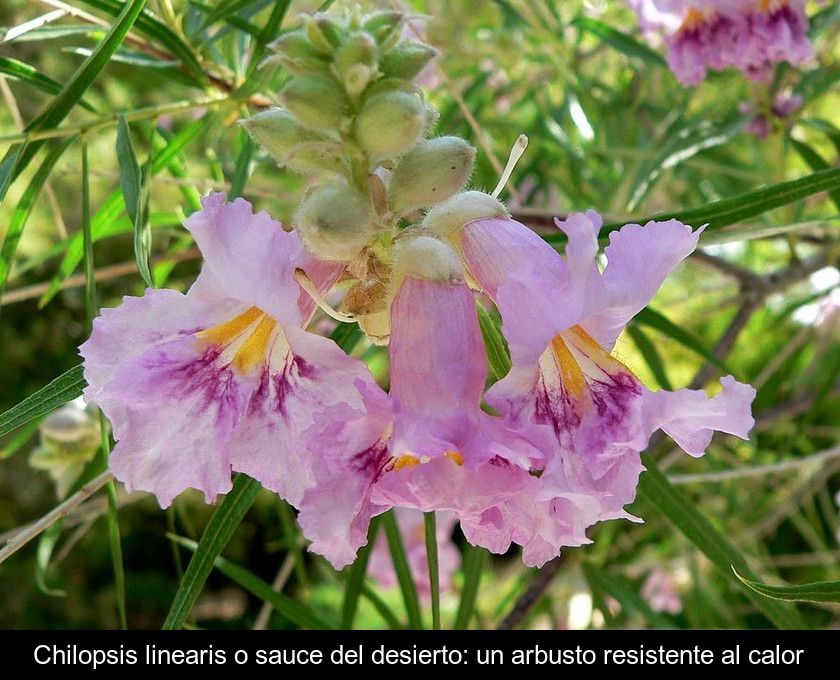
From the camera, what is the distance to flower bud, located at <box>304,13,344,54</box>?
0.47 metres

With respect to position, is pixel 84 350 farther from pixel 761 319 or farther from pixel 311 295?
pixel 761 319

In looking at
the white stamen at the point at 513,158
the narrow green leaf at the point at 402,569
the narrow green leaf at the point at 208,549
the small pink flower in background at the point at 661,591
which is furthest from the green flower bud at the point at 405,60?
the small pink flower in background at the point at 661,591

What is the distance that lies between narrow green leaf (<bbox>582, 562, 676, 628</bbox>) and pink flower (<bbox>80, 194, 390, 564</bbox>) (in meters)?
0.78

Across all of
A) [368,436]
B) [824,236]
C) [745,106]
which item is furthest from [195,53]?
[824,236]

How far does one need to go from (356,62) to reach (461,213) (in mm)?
112

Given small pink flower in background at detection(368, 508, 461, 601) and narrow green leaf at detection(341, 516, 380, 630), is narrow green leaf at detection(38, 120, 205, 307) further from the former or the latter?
small pink flower in background at detection(368, 508, 461, 601)

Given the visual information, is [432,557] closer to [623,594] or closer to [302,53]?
[302,53]

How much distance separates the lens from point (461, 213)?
529 millimetres

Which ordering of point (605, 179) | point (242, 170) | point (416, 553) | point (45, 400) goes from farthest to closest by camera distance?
point (416, 553) → point (605, 179) → point (242, 170) → point (45, 400)

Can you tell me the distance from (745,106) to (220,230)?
949 millimetres

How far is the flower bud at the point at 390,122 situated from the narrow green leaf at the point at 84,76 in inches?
10.2

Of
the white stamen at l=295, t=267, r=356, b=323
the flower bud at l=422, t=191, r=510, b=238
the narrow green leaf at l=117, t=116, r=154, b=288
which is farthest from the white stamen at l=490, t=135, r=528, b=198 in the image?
the narrow green leaf at l=117, t=116, r=154, b=288

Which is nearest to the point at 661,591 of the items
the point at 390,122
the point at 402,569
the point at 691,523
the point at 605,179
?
the point at 605,179

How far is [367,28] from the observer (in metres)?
0.49
